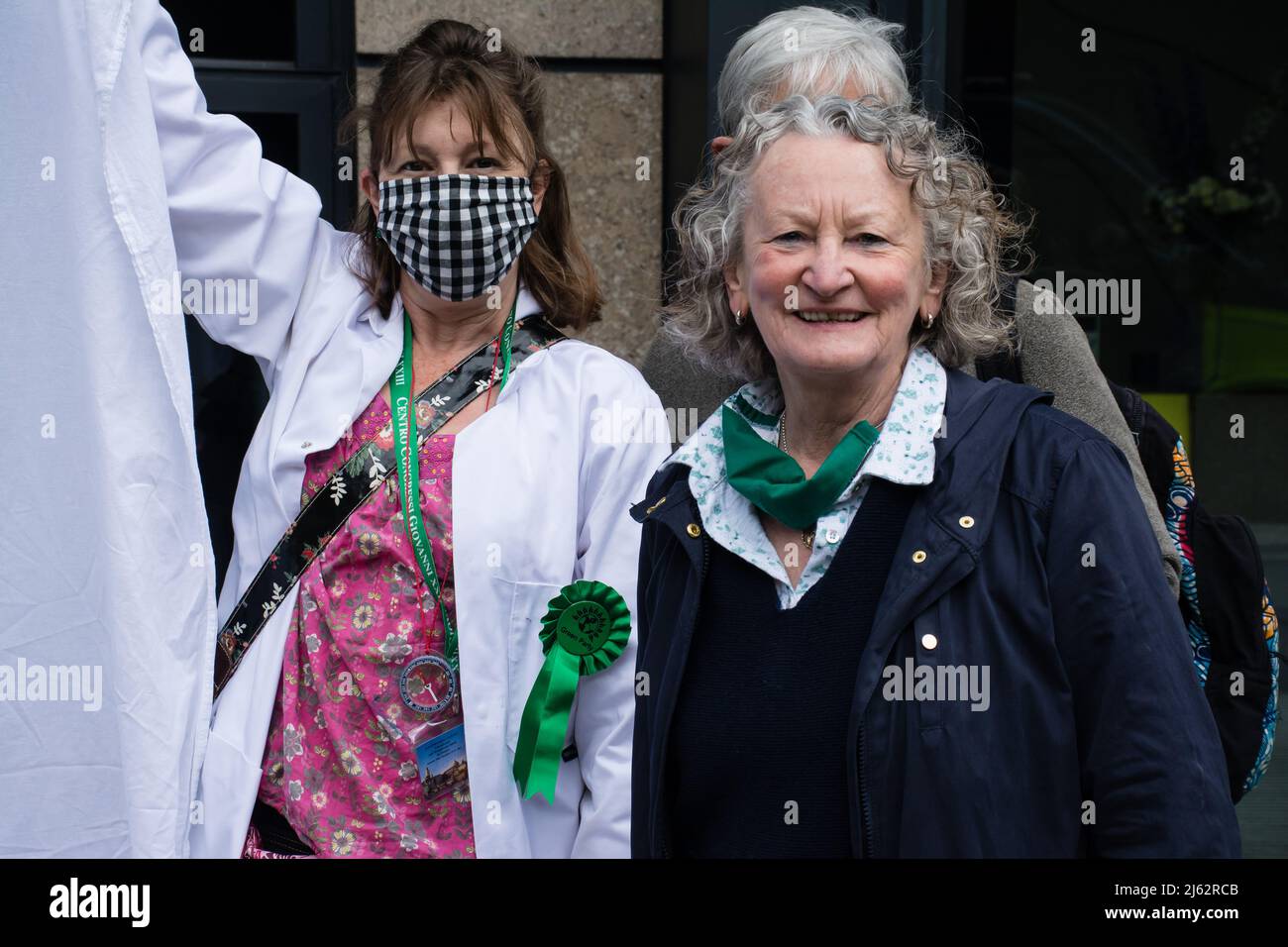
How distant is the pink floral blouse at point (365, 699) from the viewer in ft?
7.62

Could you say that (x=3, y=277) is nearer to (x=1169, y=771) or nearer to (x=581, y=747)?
(x=581, y=747)

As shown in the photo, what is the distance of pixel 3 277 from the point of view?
2.43 meters

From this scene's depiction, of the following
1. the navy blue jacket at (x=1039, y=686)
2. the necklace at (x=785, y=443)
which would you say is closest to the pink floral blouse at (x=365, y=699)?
the necklace at (x=785, y=443)

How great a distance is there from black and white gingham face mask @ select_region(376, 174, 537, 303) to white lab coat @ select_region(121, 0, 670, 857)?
0.14 meters

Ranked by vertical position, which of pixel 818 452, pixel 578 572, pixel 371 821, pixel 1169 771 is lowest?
pixel 371 821

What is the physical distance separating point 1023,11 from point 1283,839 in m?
2.54

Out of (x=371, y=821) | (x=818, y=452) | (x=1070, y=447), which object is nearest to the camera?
(x=1070, y=447)

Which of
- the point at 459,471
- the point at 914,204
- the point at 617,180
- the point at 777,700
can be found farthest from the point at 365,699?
the point at 617,180

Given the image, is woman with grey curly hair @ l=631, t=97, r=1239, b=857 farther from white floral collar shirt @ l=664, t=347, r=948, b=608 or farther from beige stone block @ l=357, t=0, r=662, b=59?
beige stone block @ l=357, t=0, r=662, b=59

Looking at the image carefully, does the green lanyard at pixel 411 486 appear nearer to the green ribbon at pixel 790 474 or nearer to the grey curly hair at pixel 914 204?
the grey curly hair at pixel 914 204

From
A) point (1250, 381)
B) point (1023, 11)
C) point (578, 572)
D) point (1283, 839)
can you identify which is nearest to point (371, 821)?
point (578, 572)

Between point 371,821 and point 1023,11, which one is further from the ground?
point 1023,11

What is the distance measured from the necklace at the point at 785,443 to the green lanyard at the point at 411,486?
547 mm

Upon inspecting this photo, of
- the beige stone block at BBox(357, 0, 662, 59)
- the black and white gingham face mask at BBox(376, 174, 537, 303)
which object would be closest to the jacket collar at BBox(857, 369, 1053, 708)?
the black and white gingham face mask at BBox(376, 174, 537, 303)
